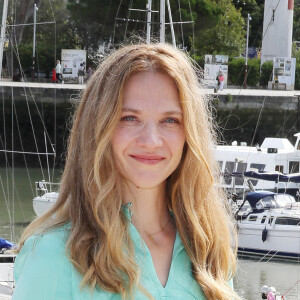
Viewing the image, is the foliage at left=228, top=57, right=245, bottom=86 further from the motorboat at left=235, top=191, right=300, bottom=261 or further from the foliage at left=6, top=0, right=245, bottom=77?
the motorboat at left=235, top=191, right=300, bottom=261

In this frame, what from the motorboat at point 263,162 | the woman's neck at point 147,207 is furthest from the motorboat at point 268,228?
the woman's neck at point 147,207

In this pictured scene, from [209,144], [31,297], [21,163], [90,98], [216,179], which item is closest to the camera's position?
[31,297]

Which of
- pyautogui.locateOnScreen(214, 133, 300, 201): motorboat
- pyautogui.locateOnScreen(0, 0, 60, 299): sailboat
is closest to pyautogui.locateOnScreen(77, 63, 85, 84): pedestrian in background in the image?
pyautogui.locateOnScreen(0, 0, 60, 299): sailboat

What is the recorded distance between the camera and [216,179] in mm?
2682

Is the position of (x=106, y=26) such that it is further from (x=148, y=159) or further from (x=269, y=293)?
(x=148, y=159)

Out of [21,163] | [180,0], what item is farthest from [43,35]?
[21,163]

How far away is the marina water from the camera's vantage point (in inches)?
653

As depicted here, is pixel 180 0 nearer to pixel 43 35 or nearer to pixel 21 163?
pixel 43 35

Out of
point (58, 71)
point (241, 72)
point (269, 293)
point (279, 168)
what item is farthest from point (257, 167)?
point (241, 72)

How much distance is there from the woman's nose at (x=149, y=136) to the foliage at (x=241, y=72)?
38396 millimetres

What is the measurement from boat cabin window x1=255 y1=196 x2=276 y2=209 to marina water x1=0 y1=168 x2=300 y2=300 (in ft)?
3.96

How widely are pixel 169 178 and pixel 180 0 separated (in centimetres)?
3949

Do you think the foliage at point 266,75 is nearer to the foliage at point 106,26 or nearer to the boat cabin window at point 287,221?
the foliage at point 106,26

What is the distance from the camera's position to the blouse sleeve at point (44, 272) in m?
2.15
